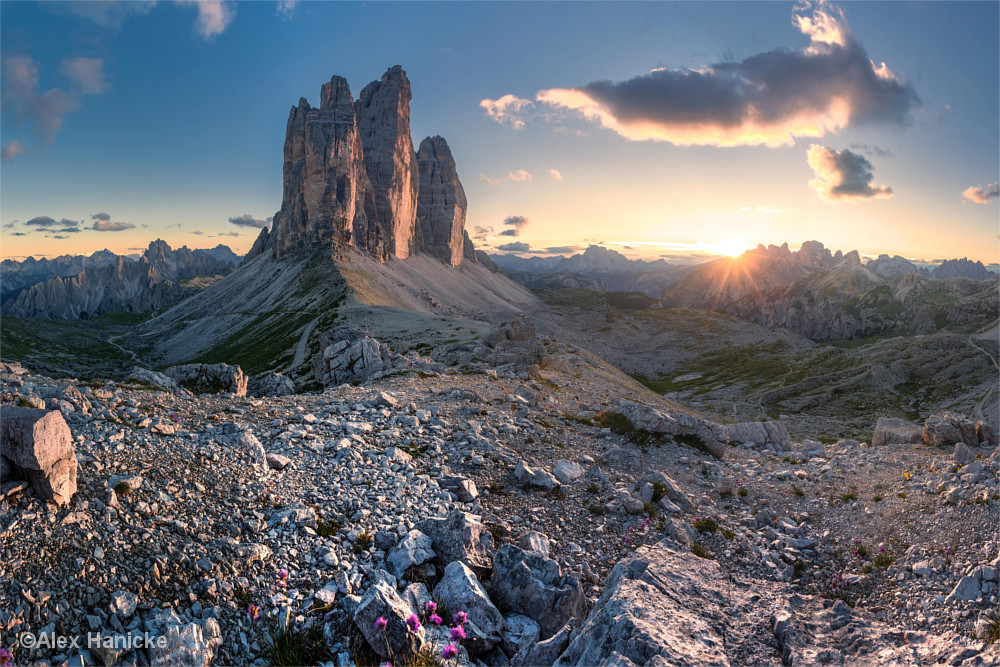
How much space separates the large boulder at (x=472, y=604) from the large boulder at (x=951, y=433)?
94.7 feet

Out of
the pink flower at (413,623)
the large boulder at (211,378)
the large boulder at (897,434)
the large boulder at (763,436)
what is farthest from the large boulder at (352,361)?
the large boulder at (897,434)

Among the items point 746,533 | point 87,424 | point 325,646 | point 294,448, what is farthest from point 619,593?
point 87,424

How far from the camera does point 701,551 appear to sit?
13.8m

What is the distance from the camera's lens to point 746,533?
15.3 meters

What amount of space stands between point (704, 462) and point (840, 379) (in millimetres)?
91262

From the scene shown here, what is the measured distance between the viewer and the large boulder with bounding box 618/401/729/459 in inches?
962

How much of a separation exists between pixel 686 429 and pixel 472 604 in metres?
18.5

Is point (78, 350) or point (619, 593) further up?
point (619, 593)

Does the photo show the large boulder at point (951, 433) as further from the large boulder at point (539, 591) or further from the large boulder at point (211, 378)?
the large boulder at point (211, 378)

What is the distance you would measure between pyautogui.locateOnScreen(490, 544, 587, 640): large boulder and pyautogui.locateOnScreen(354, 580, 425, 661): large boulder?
8.28 feet

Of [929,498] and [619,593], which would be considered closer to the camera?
[619,593]

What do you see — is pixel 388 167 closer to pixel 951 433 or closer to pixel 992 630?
pixel 951 433

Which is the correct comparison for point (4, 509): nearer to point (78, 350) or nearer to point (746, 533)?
point (746, 533)

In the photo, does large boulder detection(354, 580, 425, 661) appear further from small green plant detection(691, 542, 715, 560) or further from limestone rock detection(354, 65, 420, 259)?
limestone rock detection(354, 65, 420, 259)
